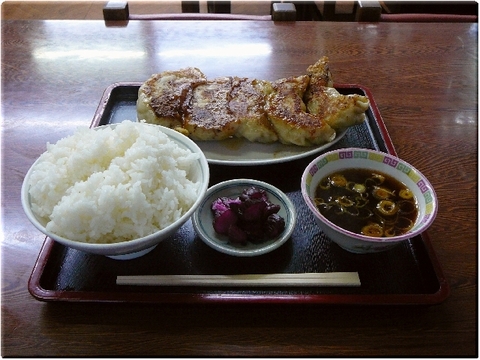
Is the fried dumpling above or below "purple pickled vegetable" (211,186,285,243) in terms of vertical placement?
above

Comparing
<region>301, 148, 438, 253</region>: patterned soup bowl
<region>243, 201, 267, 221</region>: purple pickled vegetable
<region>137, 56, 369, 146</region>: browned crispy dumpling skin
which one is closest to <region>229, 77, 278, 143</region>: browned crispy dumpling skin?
<region>137, 56, 369, 146</region>: browned crispy dumpling skin

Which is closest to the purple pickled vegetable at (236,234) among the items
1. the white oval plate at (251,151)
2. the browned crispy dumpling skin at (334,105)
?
the white oval plate at (251,151)

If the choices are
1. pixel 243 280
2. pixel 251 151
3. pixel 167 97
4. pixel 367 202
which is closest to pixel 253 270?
pixel 243 280

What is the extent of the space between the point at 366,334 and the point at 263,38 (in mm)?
1951

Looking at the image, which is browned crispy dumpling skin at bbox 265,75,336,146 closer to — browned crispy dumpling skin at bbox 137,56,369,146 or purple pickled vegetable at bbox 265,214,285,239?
browned crispy dumpling skin at bbox 137,56,369,146

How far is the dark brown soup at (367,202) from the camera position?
129 cm

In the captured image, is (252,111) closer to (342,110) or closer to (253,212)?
(342,110)

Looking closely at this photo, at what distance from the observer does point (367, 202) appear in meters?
1.37

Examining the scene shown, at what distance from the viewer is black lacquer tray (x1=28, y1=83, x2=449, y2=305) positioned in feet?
3.89

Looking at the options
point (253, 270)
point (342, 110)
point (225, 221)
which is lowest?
point (253, 270)

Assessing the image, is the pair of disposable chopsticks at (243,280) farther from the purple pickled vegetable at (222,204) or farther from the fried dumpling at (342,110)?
the fried dumpling at (342,110)

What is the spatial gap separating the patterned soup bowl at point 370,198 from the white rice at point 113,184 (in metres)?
0.38

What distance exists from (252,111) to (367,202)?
0.62 m

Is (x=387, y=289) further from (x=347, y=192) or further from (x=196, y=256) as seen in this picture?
(x=196, y=256)
